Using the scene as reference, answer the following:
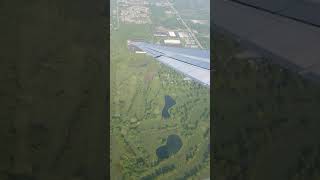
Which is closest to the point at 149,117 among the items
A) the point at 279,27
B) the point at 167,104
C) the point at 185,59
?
the point at 167,104

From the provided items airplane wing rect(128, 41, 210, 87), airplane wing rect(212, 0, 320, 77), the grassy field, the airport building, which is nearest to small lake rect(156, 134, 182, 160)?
the grassy field

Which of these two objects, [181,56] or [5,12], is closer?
[5,12]

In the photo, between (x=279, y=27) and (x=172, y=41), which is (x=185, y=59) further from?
(x=279, y=27)

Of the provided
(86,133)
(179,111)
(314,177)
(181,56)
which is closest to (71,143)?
(86,133)

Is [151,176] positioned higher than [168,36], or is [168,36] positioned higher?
[168,36]

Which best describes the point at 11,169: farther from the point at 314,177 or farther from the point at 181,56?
the point at 314,177

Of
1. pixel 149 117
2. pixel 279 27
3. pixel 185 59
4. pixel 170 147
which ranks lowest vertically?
pixel 170 147

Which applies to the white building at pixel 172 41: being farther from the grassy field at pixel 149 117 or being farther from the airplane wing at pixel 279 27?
the airplane wing at pixel 279 27
